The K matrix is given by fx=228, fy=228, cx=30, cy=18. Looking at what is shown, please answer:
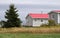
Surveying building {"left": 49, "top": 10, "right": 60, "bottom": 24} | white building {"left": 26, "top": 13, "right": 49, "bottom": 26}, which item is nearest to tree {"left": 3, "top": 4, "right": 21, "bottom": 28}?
building {"left": 49, "top": 10, "right": 60, "bottom": 24}

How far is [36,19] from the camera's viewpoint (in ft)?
201

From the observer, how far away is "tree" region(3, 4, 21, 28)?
40.7 meters

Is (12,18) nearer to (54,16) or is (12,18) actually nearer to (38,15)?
(54,16)

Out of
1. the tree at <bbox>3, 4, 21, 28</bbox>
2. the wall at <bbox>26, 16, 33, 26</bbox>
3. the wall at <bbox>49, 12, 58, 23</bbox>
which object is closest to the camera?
the tree at <bbox>3, 4, 21, 28</bbox>

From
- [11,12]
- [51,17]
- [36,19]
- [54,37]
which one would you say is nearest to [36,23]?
[36,19]

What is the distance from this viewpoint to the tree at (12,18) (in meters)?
40.7

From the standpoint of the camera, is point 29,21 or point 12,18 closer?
point 12,18

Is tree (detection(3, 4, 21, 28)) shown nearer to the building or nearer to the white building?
the building

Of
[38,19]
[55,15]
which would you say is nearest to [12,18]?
[55,15]

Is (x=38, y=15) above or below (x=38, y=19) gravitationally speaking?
above

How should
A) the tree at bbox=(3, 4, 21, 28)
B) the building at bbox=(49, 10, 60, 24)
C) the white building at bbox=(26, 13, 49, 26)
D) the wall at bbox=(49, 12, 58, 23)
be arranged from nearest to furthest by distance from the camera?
the tree at bbox=(3, 4, 21, 28) < the building at bbox=(49, 10, 60, 24) < the wall at bbox=(49, 12, 58, 23) < the white building at bbox=(26, 13, 49, 26)

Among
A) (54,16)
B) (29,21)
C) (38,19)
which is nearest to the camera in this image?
(54,16)

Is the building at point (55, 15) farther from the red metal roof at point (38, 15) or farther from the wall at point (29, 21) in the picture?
the wall at point (29, 21)

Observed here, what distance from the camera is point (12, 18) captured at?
136ft
